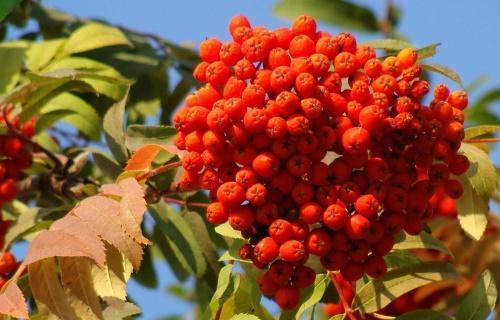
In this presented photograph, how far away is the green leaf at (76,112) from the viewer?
3.67 metres

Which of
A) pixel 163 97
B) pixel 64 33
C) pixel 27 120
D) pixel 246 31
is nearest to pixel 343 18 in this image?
pixel 163 97

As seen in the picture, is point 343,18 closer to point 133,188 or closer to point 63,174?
point 63,174

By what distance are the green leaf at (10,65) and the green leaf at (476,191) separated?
5.58 ft

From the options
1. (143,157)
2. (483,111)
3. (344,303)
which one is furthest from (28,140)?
(483,111)

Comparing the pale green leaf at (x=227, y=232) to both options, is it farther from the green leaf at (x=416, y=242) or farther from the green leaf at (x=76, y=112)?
the green leaf at (x=76, y=112)

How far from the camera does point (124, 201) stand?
101 inches

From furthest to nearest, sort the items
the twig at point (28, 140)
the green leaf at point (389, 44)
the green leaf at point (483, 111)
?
1. the green leaf at point (483, 111)
2. the twig at point (28, 140)
3. the green leaf at point (389, 44)

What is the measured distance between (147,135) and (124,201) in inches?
18.6

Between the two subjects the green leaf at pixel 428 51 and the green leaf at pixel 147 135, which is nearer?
the green leaf at pixel 428 51

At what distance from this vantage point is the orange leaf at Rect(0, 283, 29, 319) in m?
2.40

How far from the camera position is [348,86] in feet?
8.95

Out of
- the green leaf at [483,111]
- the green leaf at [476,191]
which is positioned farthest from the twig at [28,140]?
the green leaf at [483,111]

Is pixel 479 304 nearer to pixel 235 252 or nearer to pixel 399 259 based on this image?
pixel 399 259

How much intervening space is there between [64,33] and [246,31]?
198cm
